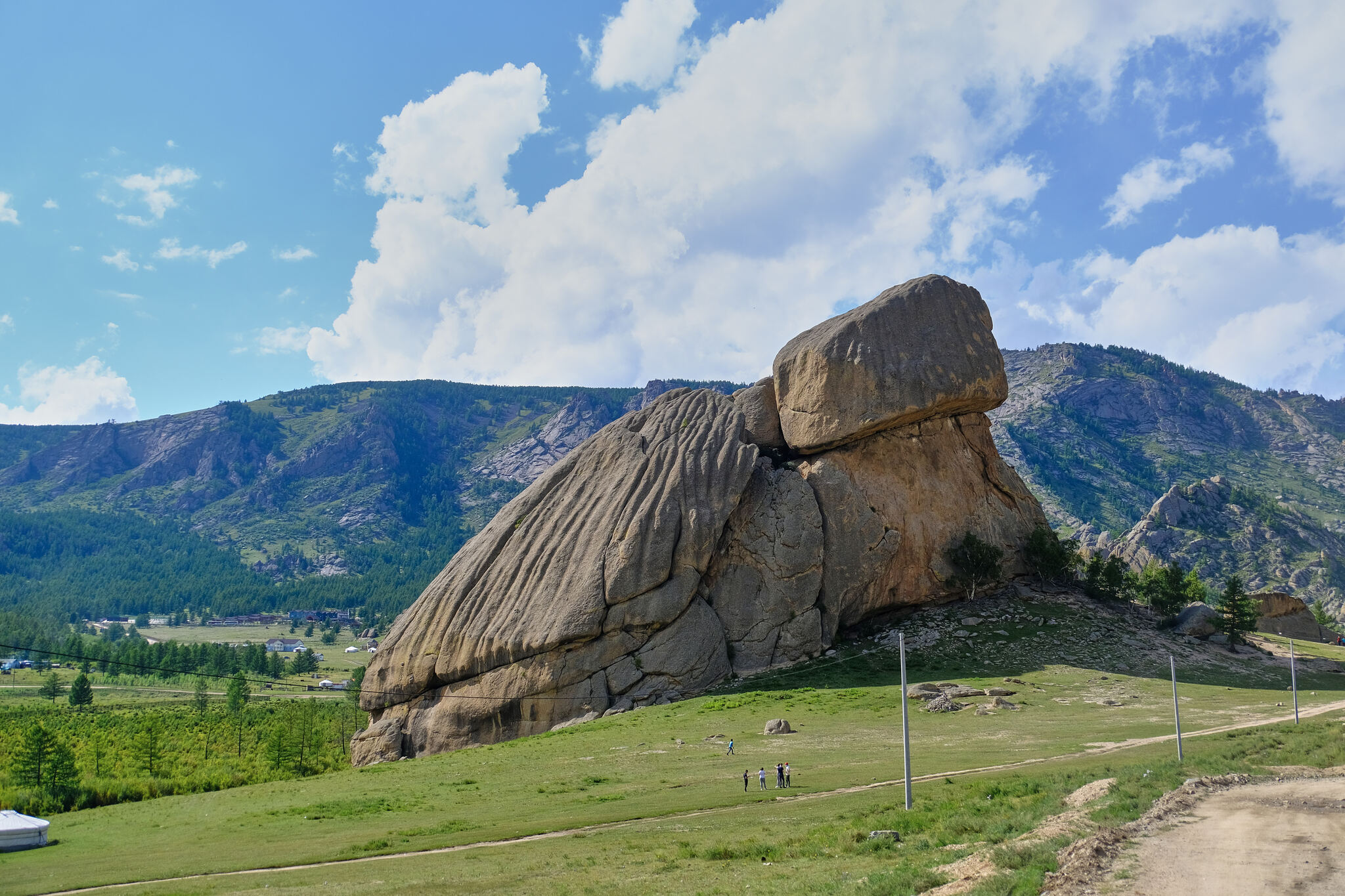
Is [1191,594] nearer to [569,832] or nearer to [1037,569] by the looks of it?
[1037,569]

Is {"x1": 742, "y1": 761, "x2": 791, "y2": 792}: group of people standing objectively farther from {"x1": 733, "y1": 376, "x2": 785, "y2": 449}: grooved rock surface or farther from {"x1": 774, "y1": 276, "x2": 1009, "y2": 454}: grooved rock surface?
{"x1": 733, "y1": 376, "x2": 785, "y2": 449}: grooved rock surface

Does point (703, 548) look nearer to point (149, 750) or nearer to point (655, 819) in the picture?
point (655, 819)

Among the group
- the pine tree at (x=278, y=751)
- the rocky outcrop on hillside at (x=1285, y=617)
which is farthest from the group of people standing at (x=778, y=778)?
the rocky outcrop on hillside at (x=1285, y=617)

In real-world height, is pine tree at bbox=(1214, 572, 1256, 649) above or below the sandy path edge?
above

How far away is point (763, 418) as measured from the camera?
74.4 meters

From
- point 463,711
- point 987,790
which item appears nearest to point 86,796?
point 463,711

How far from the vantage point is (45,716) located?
8844 centimetres

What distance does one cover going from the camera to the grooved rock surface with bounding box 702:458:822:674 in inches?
2474

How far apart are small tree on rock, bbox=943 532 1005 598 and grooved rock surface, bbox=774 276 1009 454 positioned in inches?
421

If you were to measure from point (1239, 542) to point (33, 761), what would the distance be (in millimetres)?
190554

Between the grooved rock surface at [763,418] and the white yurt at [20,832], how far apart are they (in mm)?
52197

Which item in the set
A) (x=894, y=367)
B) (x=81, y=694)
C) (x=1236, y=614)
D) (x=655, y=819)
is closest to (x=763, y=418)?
(x=894, y=367)

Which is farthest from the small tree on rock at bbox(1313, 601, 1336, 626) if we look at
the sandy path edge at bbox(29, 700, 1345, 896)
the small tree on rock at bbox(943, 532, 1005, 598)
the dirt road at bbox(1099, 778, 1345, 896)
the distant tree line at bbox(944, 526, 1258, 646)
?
the dirt road at bbox(1099, 778, 1345, 896)

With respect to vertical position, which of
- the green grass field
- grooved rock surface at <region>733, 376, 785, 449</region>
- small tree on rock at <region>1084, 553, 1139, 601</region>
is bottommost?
the green grass field
